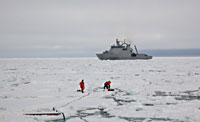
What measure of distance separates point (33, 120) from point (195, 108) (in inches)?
160

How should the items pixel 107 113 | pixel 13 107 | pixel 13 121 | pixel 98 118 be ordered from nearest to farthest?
pixel 13 121 < pixel 98 118 < pixel 107 113 < pixel 13 107

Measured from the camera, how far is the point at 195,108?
5.07 m

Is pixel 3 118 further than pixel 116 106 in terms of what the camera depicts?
No

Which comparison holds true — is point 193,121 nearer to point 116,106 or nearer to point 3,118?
point 116,106

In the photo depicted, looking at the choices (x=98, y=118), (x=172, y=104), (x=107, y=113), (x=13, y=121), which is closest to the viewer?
(x=13, y=121)

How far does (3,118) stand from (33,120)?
2.18 feet

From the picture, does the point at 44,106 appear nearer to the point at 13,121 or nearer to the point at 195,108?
the point at 13,121

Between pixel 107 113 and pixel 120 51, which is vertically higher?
pixel 120 51

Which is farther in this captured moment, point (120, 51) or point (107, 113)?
point (120, 51)

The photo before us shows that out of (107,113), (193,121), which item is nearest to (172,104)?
(193,121)

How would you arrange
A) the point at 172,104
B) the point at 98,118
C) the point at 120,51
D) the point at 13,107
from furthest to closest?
the point at 120,51 < the point at 172,104 < the point at 13,107 < the point at 98,118

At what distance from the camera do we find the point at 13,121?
13.1 feet

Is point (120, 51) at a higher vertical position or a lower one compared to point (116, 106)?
higher

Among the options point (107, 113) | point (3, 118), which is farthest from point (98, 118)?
point (3, 118)
